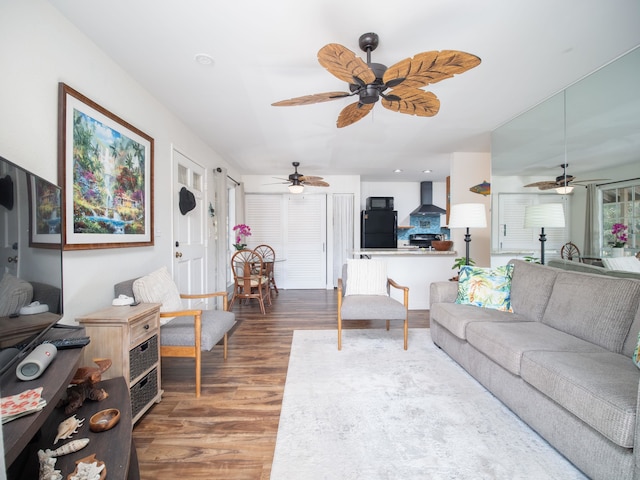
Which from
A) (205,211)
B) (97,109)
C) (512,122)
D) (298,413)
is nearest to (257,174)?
(205,211)

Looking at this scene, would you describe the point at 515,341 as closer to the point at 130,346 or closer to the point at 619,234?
the point at 619,234

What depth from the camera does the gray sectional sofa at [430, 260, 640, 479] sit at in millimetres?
1208

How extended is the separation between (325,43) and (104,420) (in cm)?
238

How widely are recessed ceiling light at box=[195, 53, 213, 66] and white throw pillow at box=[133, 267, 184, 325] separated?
1.68 metres

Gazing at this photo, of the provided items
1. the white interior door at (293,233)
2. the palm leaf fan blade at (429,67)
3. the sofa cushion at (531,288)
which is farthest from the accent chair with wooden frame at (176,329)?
the white interior door at (293,233)

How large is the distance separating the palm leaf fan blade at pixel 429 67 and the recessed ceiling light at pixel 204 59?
1.29 metres

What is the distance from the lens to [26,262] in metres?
1.05

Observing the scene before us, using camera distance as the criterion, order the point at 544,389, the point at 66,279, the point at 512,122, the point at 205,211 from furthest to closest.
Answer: the point at 205,211 → the point at 512,122 → the point at 66,279 → the point at 544,389

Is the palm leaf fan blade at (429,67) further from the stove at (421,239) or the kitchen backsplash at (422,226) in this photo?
the kitchen backsplash at (422,226)

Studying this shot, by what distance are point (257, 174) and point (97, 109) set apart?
4.15 m

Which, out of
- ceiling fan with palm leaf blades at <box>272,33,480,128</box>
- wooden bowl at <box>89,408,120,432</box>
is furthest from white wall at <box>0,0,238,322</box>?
ceiling fan with palm leaf blades at <box>272,33,480,128</box>

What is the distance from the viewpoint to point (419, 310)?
425cm

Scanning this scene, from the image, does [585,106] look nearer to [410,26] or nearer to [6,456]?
[410,26]

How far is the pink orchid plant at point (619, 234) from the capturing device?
2170 mm
